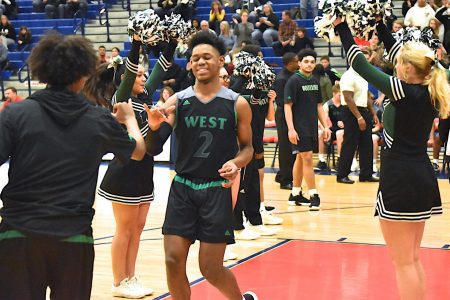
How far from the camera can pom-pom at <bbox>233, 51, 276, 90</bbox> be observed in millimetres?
6961

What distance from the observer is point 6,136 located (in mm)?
3047

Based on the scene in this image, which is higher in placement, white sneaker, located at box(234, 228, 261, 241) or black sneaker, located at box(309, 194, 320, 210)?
white sneaker, located at box(234, 228, 261, 241)

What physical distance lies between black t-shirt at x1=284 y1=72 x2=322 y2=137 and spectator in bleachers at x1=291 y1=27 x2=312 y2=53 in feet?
20.7

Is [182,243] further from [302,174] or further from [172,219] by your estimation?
[302,174]

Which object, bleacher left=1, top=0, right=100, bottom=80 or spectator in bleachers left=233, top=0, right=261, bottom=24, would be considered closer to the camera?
spectator in bleachers left=233, top=0, right=261, bottom=24

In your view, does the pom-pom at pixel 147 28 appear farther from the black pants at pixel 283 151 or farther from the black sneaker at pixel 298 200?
the black pants at pixel 283 151

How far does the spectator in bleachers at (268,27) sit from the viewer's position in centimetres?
1673

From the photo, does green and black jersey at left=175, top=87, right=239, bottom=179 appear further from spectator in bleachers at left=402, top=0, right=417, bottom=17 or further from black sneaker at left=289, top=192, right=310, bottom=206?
spectator in bleachers at left=402, top=0, right=417, bottom=17

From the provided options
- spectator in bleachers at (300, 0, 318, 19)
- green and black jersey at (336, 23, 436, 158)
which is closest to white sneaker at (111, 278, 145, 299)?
green and black jersey at (336, 23, 436, 158)

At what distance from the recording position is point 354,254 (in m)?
6.97

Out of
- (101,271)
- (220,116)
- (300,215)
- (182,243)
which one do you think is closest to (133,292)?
(101,271)

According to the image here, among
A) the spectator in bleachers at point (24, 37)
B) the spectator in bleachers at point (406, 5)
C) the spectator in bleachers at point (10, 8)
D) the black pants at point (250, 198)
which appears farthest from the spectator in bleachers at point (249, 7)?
the black pants at point (250, 198)

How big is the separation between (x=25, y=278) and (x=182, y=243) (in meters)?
1.39

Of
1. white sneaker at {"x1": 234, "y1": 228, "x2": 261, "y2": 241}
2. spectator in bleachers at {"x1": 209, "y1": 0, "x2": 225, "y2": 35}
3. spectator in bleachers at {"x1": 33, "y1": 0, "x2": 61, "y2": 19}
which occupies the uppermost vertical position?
spectator in bleachers at {"x1": 209, "y1": 0, "x2": 225, "y2": 35}
